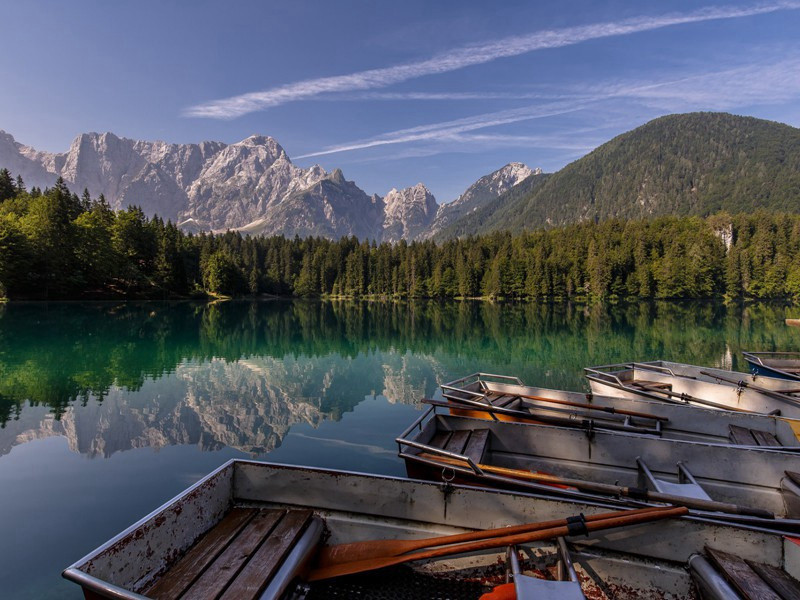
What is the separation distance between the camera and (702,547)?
523 centimetres

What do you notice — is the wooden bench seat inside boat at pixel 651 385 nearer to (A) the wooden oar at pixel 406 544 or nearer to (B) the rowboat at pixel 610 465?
(B) the rowboat at pixel 610 465

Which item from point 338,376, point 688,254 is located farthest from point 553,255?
point 338,376

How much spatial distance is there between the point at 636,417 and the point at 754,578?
27.6 ft

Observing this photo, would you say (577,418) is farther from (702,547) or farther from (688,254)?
(688,254)

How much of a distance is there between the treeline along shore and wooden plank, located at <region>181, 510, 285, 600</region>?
8452 centimetres

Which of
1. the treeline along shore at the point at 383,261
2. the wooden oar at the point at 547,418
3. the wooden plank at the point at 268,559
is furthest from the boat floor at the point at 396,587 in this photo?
the treeline along shore at the point at 383,261

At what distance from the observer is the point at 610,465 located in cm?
961

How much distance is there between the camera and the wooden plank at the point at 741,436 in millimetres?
10258

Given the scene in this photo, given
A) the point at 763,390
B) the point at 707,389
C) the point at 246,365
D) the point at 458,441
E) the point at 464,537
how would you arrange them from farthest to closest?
the point at 246,365 < the point at 707,389 < the point at 763,390 < the point at 458,441 < the point at 464,537

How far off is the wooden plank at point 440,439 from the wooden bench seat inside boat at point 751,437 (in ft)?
22.4

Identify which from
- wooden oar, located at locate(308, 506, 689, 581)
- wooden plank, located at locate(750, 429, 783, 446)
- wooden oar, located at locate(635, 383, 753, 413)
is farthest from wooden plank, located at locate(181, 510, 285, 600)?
wooden oar, located at locate(635, 383, 753, 413)

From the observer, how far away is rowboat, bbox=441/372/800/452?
10.7 meters

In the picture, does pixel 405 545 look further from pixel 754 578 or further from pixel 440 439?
pixel 440 439

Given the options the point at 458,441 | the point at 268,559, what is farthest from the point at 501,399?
the point at 268,559
